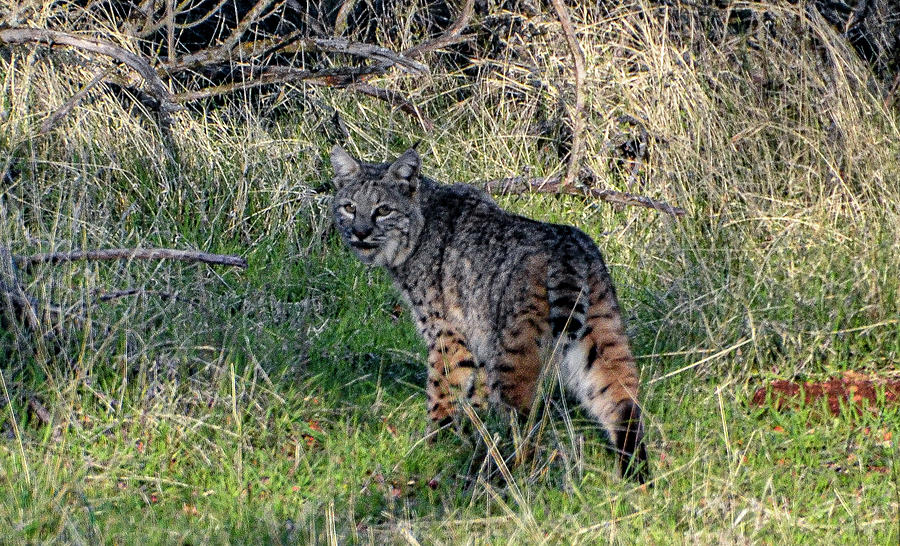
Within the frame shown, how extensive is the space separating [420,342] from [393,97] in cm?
269

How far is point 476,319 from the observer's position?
4367 mm

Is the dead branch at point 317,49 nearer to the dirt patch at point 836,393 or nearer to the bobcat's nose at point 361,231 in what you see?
the bobcat's nose at point 361,231

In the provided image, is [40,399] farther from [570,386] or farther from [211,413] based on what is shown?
[570,386]

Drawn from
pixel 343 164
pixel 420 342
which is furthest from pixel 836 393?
pixel 343 164

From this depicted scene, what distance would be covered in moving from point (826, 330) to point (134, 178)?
4096 millimetres

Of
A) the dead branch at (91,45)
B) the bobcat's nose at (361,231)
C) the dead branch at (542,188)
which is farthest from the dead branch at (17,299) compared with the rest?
the dead branch at (542,188)

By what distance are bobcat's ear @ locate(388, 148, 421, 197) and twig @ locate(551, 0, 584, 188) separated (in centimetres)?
186

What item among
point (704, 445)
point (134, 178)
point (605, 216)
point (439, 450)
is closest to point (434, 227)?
point (439, 450)

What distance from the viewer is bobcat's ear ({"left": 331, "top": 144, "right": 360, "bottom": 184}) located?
5.16m

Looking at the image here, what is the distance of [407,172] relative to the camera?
5066 millimetres

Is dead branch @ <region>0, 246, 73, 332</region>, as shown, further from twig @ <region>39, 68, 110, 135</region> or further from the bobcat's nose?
twig @ <region>39, 68, 110, 135</region>

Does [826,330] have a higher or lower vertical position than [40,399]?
higher

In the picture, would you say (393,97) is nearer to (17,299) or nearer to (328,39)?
(328,39)

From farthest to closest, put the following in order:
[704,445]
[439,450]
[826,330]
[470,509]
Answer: [826,330], [439,450], [704,445], [470,509]
